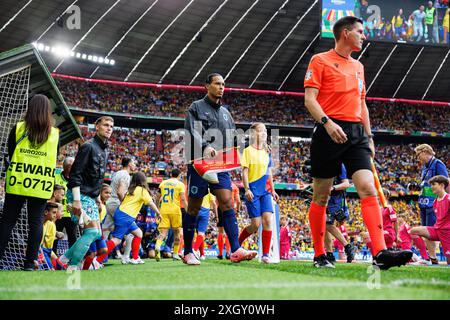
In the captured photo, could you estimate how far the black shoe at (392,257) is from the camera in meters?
4.02

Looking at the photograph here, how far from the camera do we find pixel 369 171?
446cm

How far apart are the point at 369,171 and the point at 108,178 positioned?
28.4 m

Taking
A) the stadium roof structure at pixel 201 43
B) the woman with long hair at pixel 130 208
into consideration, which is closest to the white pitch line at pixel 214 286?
the woman with long hair at pixel 130 208

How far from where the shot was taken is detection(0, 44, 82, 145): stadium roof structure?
6.20m

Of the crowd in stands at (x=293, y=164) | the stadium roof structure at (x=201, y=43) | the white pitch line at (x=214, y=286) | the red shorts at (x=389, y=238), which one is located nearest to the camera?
the white pitch line at (x=214, y=286)

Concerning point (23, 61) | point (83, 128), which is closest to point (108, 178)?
point (83, 128)

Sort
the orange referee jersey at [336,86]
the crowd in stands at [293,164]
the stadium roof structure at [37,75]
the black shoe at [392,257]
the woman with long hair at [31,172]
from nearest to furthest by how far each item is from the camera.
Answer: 1. the black shoe at [392,257]
2. the orange referee jersey at [336,86]
3. the woman with long hair at [31,172]
4. the stadium roof structure at [37,75]
5. the crowd in stands at [293,164]

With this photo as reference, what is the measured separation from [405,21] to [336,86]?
76.8 ft

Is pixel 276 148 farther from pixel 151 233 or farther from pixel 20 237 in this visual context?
pixel 20 237

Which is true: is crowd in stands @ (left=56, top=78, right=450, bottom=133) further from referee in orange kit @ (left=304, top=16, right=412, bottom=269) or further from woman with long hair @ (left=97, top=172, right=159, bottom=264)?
referee in orange kit @ (left=304, top=16, right=412, bottom=269)

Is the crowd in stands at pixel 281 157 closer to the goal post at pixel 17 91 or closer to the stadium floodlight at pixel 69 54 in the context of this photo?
the stadium floodlight at pixel 69 54

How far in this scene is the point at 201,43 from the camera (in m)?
32.7

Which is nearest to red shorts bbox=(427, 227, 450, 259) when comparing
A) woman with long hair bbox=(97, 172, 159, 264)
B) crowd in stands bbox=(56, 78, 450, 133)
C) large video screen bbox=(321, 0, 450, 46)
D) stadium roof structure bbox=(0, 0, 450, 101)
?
woman with long hair bbox=(97, 172, 159, 264)

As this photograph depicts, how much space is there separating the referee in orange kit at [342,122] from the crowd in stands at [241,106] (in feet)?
104
